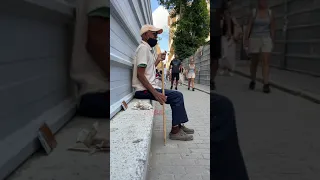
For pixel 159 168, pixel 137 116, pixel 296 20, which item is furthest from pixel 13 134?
pixel 137 116


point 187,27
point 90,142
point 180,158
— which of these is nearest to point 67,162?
point 90,142

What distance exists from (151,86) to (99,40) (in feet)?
11.1

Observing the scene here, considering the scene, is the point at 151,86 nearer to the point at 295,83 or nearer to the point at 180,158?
the point at 180,158

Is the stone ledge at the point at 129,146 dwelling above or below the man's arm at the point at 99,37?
below

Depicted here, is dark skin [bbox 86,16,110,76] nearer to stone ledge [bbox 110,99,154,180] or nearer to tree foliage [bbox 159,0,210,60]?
stone ledge [bbox 110,99,154,180]

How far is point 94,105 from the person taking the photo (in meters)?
0.78

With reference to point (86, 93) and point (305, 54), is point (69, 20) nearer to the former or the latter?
point (86, 93)

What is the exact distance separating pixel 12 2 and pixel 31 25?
0.05 meters

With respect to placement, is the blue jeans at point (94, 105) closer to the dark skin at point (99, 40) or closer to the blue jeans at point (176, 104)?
the dark skin at point (99, 40)

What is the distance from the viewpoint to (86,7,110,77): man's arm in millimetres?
717

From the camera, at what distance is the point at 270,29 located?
71 cm

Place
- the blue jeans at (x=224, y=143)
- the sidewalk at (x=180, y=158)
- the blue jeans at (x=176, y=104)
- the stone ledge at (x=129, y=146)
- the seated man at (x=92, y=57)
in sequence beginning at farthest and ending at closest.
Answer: the blue jeans at (x=176, y=104) → the sidewalk at (x=180, y=158) → the stone ledge at (x=129, y=146) → the blue jeans at (x=224, y=143) → the seated man at (x=92, y=57)

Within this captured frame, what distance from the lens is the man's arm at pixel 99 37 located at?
2.35 ft

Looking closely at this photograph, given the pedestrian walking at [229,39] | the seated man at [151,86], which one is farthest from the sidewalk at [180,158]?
the pedestrian walking at [229,39]
